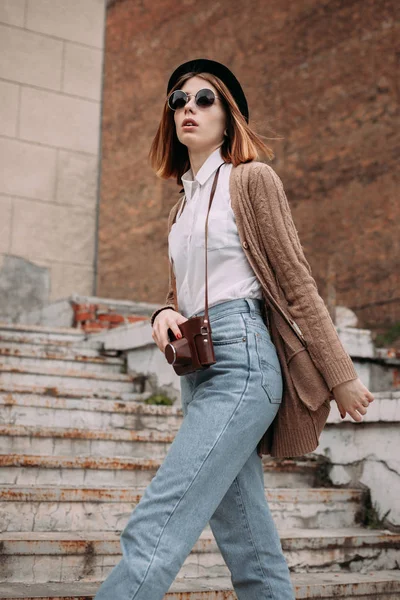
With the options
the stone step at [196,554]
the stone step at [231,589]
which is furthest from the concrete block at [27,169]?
the stone step at [231,589]

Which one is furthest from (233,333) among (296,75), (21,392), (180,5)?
(180,5)

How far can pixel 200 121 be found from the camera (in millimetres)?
1983

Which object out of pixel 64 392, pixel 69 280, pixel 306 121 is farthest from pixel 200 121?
pixel 306 121

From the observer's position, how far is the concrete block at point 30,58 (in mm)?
6758

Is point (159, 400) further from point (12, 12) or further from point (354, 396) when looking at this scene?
point (12, 12)

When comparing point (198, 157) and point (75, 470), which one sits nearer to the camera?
point (198, 157)

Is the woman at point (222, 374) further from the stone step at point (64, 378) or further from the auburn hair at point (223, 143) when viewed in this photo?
the stone step at point (64, 378)

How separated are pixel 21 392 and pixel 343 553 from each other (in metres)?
1.85

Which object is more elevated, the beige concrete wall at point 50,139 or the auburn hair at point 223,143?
the beige concrete wall at point 50,139

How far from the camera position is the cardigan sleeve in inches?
69.2

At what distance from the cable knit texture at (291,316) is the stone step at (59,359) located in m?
2.95

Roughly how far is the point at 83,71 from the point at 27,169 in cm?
107

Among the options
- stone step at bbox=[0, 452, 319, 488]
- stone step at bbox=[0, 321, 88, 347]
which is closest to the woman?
stone step at bbox=[0, 452, 319, 488]

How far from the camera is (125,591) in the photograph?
1.58m
